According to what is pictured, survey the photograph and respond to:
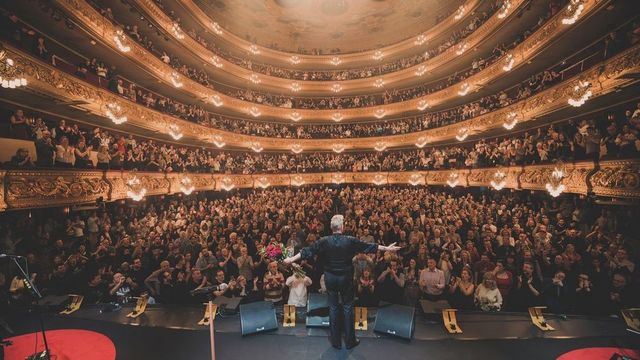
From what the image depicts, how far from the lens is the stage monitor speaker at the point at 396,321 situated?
4082mm

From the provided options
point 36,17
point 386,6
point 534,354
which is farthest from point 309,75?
point 534,354

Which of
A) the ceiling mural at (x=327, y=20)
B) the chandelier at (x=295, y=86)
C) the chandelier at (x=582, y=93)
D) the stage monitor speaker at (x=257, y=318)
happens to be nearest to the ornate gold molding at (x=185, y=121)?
the chandelier at (x=582, y=93)

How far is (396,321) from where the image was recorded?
4207 mm

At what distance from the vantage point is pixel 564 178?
952 centimetres

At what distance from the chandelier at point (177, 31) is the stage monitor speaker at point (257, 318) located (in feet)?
54.5

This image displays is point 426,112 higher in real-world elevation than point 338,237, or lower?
higher

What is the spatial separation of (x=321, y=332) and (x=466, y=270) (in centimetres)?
→ 310

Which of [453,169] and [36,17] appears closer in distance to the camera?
[36,17]

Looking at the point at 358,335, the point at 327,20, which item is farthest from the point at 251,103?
the point at 358,335

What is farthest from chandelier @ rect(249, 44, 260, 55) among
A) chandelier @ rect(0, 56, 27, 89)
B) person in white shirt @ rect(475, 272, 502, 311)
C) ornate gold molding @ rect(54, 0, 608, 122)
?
person in white shirt @ rect(475, 272, 502, 311)

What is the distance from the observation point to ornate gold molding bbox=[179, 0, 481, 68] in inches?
724

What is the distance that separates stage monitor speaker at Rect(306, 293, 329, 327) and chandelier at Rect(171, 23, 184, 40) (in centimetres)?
1676

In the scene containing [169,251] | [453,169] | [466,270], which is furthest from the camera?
[453,169]

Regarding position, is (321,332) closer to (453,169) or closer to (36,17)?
(36,17)
